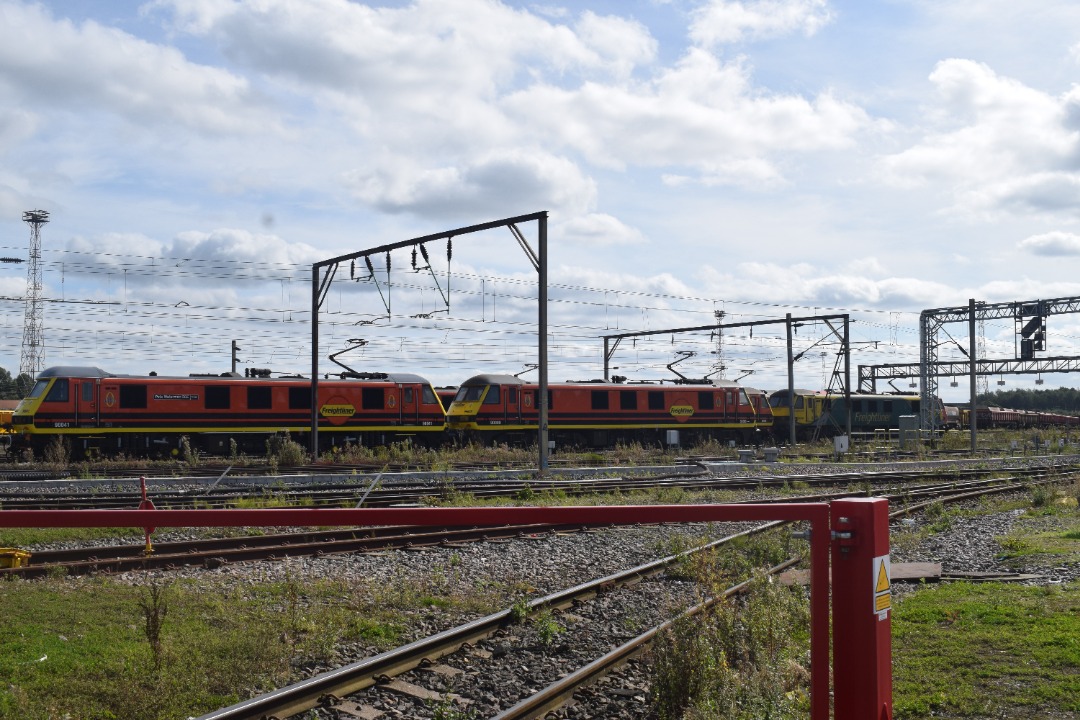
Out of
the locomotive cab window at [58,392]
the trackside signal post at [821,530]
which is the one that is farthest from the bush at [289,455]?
the trackside signal post at [821,530]

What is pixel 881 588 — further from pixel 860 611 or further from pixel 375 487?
pixel 375 487

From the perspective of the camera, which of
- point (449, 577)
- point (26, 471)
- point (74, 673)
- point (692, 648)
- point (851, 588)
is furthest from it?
point (26, 471)

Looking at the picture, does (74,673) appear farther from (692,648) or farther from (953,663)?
(953,663)

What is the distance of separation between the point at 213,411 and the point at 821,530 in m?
30.9

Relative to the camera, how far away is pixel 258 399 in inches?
1286

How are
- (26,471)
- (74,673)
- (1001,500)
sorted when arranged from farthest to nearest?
(26,471) → (1001,500) → (74,673)

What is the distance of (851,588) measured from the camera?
3.21m

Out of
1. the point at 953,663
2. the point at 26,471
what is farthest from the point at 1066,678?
the point at 26,471

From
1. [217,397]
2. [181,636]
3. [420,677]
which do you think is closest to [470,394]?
[217,397]

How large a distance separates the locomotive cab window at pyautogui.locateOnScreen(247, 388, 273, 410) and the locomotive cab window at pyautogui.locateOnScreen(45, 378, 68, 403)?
18.5 feet

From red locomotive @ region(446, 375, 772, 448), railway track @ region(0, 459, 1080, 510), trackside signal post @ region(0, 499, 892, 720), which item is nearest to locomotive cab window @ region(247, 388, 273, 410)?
red locomotive @ region(446, 375, 772, 448)

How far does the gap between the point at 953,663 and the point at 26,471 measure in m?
25.5

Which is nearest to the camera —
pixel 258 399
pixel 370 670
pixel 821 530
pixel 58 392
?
pixel 821 530

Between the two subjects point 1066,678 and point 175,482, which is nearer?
point 1066,678
